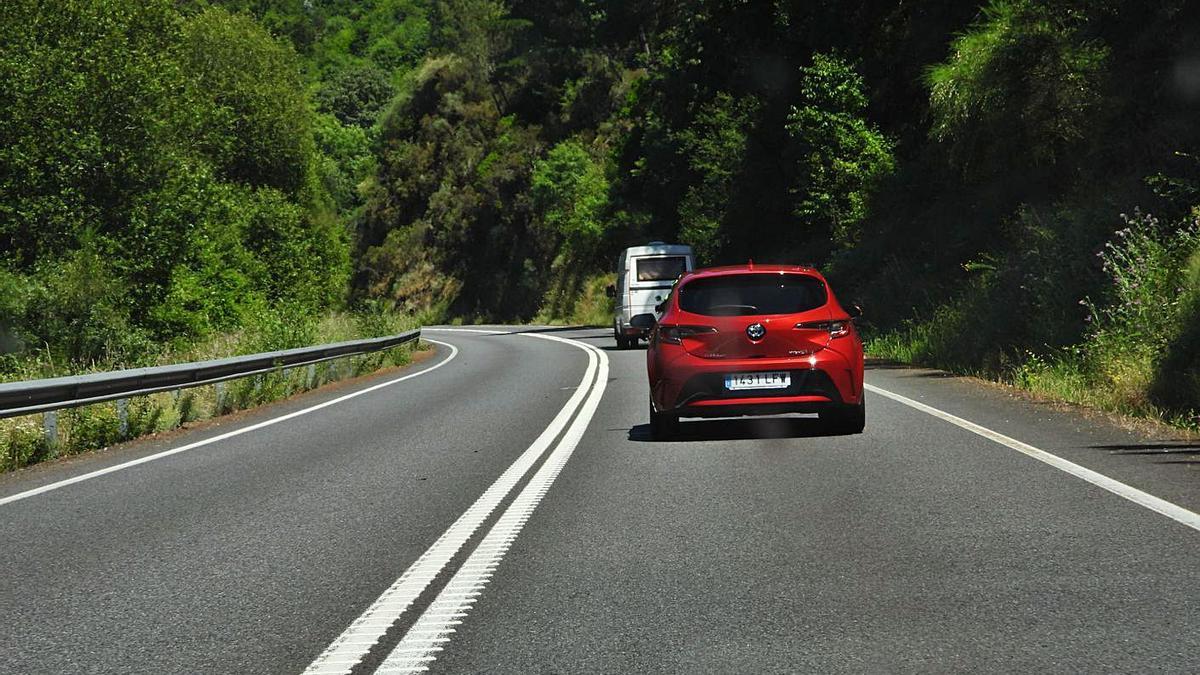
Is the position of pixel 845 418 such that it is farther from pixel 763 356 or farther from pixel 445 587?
pixel 445 587

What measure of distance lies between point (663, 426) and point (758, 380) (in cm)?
109

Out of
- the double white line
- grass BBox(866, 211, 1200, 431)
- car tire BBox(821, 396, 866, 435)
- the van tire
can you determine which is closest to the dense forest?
grass BBox(866, 211, 1200, 431)

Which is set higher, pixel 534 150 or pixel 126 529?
pixel 534 150

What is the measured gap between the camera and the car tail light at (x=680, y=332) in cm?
1095

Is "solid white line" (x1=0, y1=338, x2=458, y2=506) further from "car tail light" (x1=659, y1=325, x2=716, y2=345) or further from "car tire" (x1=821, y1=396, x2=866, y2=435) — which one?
"car tire" (x1=821, y1=396, x2=866, y2=435)

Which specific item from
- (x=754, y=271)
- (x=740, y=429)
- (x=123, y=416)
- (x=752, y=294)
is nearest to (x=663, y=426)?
(x=740, y=429)

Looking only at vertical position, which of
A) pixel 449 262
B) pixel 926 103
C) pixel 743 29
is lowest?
pixel 449 262

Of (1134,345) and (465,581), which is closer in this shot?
(465,581)

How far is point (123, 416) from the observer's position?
44.0 feet

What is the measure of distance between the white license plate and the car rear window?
2.04ft

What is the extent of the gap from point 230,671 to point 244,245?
46647 millimetres

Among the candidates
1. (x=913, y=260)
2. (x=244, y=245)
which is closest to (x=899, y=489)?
(x=913, y=260)

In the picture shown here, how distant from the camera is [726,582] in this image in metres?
5.50

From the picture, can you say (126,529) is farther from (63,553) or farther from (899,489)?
(899,489)
